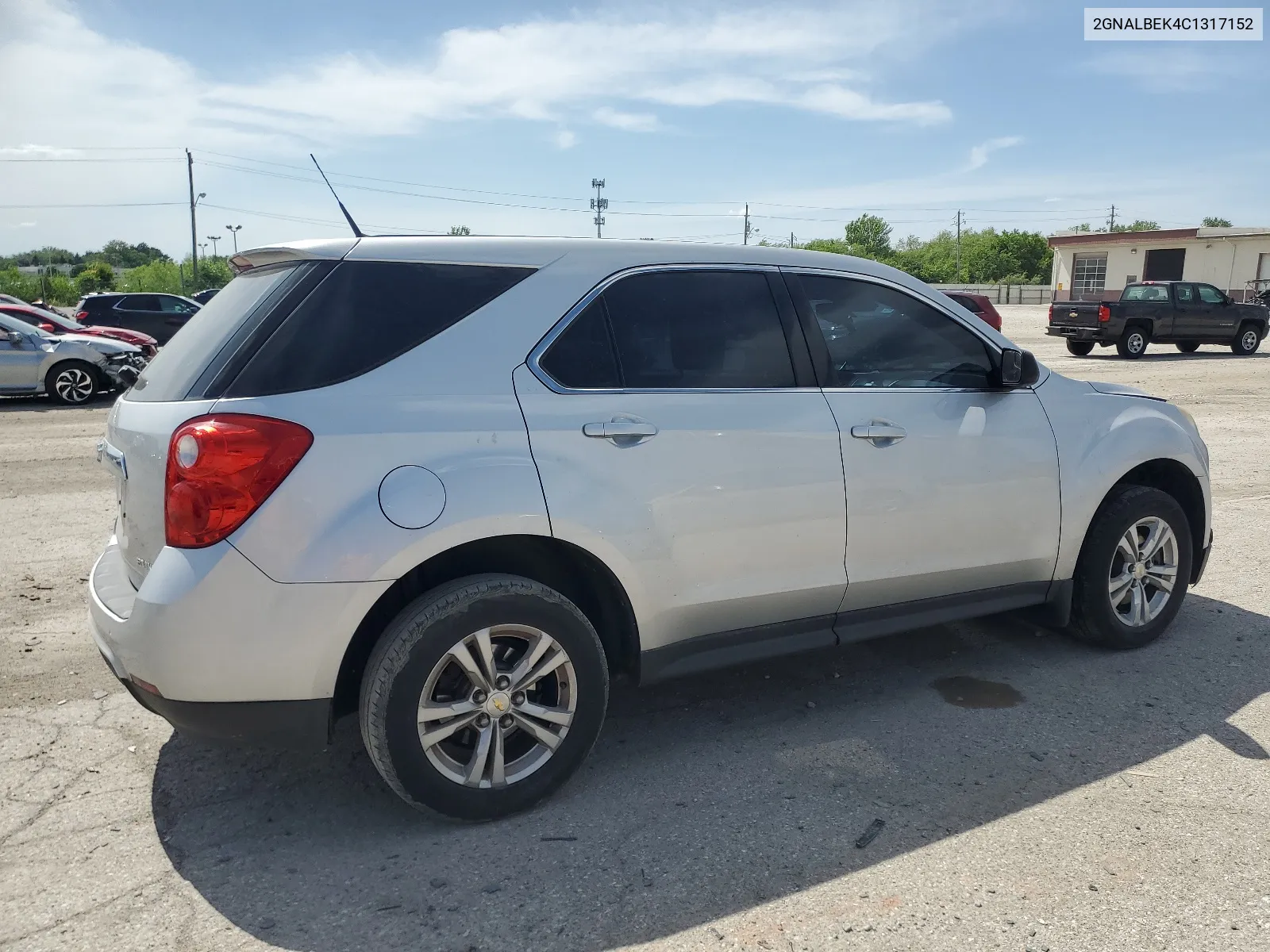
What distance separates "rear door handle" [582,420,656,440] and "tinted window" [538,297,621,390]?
5.7 inches

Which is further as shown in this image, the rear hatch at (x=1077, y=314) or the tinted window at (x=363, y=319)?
the rear hatch at (x=1077, y=314)

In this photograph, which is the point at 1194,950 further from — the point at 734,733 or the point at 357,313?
the point at 357,313

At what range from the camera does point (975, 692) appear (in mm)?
4211

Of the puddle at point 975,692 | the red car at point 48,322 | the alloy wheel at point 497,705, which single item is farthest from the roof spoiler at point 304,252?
the red car at point 48,322

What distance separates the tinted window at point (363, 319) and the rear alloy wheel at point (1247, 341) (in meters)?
26.6

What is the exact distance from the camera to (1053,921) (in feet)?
8.65

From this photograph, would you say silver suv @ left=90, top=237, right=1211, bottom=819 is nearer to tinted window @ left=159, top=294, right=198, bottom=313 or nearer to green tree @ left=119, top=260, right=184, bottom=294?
tinted window @ left=159, top=294, right=198, bottom=313

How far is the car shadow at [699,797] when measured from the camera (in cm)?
273

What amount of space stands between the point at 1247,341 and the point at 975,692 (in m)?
25.3

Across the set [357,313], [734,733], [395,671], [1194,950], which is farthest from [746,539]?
[1194,950]

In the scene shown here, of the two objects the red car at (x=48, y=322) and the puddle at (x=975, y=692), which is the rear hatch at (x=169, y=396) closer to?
the puddle at (x=975, y=692)

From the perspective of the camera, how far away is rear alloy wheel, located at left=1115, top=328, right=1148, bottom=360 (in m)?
23.1

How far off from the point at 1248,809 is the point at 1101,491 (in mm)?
1555

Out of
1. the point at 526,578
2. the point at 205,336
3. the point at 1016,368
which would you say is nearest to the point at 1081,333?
the point at 1016,368
